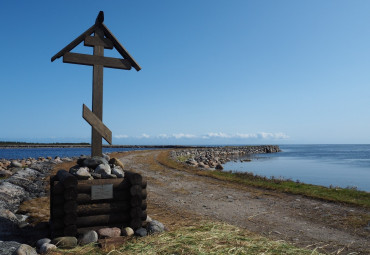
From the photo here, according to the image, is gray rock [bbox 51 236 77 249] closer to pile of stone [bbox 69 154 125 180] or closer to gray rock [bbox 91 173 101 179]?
pile of stone [bbox 69 154 125 180]

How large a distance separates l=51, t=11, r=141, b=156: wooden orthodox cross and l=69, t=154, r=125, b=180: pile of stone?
0.49m

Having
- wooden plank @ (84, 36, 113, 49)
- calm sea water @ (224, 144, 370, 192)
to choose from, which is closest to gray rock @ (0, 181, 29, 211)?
wooden plank @ (84, 36, 113, 49)

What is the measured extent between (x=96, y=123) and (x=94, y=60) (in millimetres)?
1663

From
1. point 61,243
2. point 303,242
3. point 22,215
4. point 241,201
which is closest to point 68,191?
point 61,243

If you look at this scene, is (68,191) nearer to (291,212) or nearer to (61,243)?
(61,243)

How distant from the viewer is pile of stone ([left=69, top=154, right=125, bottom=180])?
632 centimetres

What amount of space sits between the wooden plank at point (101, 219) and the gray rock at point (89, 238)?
0.27 metres

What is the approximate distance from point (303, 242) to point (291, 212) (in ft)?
9.50

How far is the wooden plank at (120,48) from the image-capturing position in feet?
24.2

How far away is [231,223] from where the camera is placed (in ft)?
24.4

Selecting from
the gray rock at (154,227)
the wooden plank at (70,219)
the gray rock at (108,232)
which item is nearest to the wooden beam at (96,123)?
the wooden plank at (70,219)

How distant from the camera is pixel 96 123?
712 cm

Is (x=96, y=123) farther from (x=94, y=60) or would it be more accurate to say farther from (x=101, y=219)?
(x=101, y=219)

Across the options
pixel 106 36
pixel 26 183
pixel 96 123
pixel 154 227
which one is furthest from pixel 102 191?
pixel 26 183
